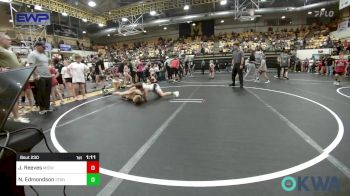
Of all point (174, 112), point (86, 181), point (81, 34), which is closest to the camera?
point (86, 181)

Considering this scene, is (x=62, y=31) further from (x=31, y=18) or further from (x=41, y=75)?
(x=41, y=75)

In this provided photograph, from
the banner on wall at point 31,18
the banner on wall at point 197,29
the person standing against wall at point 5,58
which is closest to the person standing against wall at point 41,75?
the person standing against wall at point 5,58

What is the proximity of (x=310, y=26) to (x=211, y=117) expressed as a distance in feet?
90.4

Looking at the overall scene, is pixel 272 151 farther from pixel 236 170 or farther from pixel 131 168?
pixel 131 168

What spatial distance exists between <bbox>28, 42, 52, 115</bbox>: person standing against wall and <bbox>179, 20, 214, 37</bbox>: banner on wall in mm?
25811

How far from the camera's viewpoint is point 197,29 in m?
30.6

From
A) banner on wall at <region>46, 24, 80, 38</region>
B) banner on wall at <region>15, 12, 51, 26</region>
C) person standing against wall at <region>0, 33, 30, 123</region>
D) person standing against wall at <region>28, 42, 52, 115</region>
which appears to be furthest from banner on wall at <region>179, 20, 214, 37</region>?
person standing against wall at <region>0, 33, 30, 123</region>

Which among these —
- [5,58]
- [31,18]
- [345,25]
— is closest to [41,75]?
[5,58]

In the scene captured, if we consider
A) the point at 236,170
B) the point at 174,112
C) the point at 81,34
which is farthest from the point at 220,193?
the point at 81,34

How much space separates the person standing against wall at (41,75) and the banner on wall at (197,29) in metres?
25.8

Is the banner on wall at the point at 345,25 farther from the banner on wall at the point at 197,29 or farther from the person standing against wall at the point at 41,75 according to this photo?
the person standing against wall at the point at 41,75

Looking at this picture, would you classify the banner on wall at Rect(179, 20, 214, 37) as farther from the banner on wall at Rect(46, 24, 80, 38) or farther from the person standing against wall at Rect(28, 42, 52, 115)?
the person standing against wall at Rect(28, 42, 52, 115)

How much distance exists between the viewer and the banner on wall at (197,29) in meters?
30.2

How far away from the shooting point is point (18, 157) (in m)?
1.00
